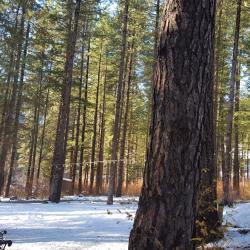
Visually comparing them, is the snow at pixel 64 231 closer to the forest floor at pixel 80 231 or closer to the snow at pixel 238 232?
the forest floor at pixel 80 231

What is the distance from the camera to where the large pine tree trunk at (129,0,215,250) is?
4.20 meters

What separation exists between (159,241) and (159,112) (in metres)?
1.26

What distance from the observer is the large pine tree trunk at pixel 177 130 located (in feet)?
13.8

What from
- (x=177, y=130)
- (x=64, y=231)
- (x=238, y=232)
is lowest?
(x=64, y=231)

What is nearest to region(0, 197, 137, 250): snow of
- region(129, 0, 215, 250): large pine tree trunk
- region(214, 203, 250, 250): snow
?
region(214, 203, 250, 250): snow

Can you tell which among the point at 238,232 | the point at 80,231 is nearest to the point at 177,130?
the point at 238,232

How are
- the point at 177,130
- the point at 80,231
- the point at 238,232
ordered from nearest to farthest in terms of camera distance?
the point at 177,130 < the point at 238,232 < the point at 80,231

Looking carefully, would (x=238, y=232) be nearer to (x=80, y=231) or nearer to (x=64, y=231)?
(x=80, y=231)

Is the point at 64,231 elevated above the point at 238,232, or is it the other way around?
the point at 238,232

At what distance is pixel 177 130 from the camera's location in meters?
4.23

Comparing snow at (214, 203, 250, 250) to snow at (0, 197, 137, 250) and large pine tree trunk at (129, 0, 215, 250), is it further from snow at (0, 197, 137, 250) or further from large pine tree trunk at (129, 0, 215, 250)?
snow at (0, 197, 137, 250)

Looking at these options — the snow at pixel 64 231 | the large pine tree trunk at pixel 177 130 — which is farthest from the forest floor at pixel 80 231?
the large pine tree trunk at pixel 177 130

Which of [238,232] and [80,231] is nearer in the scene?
[238,232]

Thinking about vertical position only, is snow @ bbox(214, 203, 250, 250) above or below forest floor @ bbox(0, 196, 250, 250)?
above
